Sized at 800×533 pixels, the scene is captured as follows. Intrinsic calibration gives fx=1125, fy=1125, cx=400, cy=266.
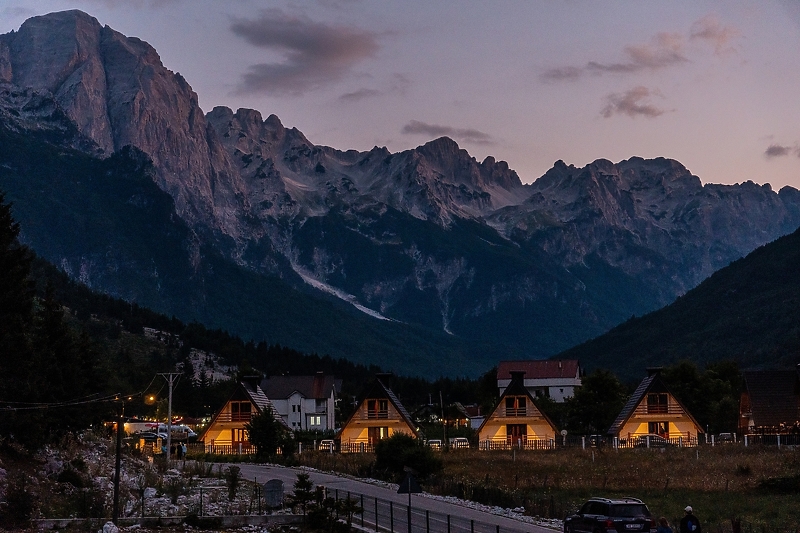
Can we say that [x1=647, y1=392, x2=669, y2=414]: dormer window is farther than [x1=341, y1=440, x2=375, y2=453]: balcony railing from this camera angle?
Yes

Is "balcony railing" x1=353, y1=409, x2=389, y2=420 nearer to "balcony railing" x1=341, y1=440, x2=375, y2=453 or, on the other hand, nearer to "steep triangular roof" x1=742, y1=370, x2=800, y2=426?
"balcony railing" x1=341, y1=440, x2=375, y2=453

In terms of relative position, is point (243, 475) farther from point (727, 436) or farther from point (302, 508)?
point (727, 436)

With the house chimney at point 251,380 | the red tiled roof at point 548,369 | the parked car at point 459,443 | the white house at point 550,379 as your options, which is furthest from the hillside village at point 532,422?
the white house at point 550,379

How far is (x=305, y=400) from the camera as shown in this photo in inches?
5940

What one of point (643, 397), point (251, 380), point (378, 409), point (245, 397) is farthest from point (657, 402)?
point (251, 380)

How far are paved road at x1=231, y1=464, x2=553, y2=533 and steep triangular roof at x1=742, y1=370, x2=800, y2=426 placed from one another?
4276cm

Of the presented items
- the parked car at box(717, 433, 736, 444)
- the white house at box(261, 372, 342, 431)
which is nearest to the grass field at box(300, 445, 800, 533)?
the parked car at box(717, 433, 736, 444)

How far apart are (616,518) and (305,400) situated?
11433 centimetres

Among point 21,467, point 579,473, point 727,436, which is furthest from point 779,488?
point 21,467

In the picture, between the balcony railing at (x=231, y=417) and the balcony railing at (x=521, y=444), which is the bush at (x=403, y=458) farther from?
the balcony railing at (x=231, y=417)

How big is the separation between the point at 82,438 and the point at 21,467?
62.6 ft

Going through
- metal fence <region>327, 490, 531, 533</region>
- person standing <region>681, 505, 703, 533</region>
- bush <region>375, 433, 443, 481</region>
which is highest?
bush <region>375, 433, 443, 481</region>

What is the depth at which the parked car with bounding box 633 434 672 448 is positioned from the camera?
9100cm

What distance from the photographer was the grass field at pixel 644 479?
53.7 m
